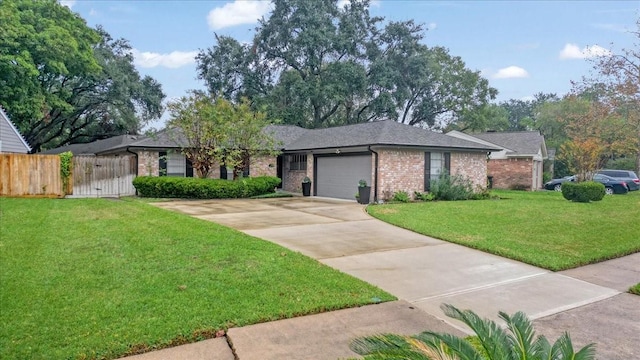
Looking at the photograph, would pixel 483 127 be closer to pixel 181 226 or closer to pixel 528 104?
pixel 181 226

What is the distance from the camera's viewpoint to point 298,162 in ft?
67.9

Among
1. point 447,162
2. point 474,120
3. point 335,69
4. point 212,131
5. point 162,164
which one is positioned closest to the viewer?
point 212,131

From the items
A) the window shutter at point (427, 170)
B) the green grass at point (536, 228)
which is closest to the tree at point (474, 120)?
the window shutter at point (427, 170)

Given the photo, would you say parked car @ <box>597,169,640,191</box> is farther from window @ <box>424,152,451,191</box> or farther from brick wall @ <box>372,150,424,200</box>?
brick wall @ <box>372,150,424,200</box>

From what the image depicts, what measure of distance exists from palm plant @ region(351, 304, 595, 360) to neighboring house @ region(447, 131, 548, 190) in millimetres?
24588

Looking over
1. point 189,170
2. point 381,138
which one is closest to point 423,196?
point 381,138

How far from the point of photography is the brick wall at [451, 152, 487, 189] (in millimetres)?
18047

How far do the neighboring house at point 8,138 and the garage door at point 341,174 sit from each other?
548 inches

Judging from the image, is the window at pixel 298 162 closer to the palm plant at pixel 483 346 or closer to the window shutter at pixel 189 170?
the window shutter at pixel 189 170

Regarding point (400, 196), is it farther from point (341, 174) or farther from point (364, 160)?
point (341, 174)

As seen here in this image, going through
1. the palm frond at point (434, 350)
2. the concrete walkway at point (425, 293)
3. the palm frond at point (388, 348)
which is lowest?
the concrete walkway at point (425, 293)

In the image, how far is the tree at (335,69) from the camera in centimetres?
2992

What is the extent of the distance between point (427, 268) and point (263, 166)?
15.1 metres

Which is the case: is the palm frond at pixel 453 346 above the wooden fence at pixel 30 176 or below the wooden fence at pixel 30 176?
below
